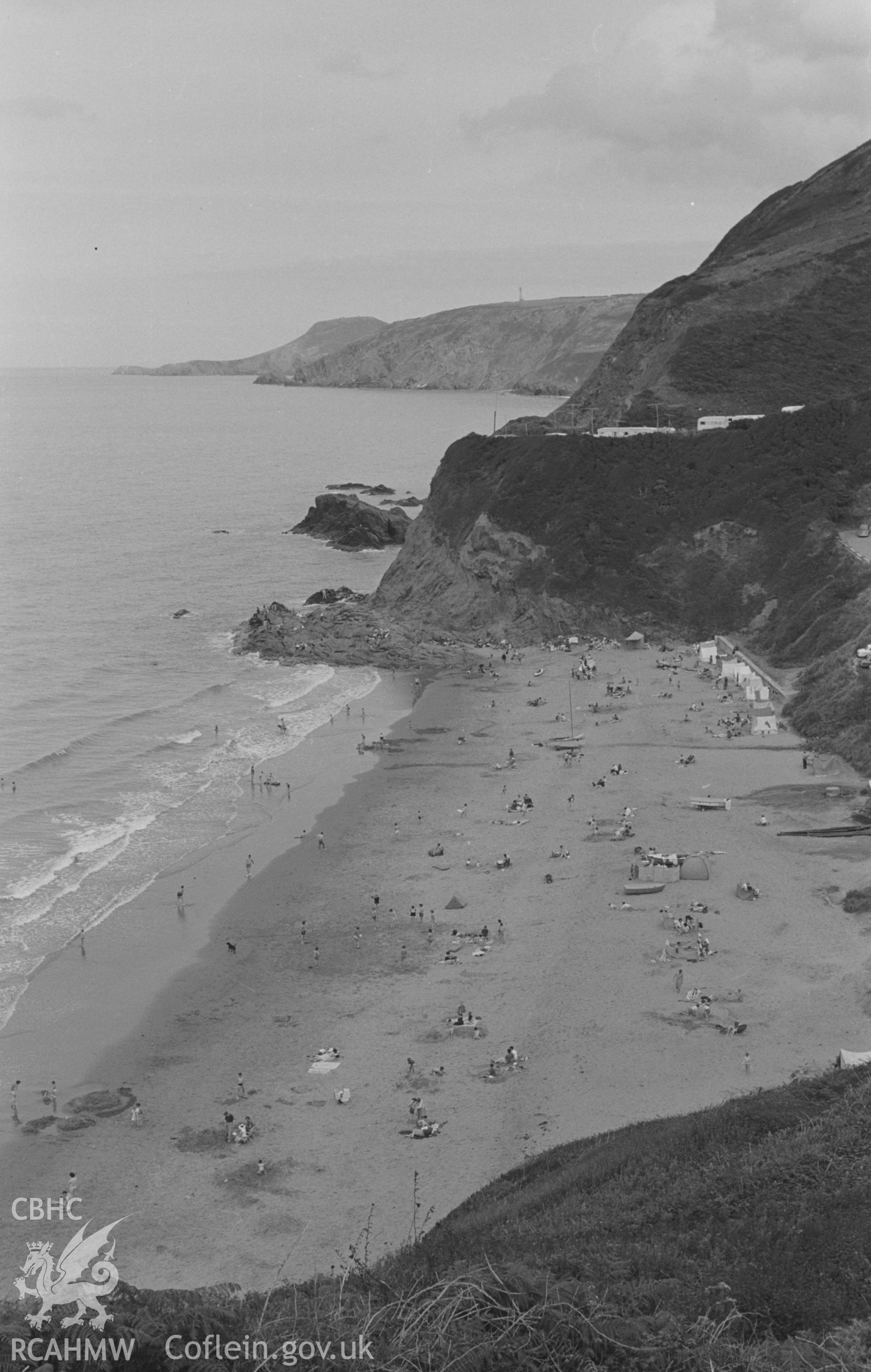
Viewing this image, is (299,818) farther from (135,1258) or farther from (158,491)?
(158,491)

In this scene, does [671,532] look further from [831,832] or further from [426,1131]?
[426,1131]

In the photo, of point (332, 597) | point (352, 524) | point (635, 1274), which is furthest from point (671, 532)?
point (635, 1274)

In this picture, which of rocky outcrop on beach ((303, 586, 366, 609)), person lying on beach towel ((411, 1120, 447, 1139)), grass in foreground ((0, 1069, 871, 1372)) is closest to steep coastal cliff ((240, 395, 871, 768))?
rocky outcrop on beach ((303, 586, 366, 609))

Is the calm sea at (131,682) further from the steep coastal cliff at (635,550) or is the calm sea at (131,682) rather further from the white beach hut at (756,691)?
the white beach hut at (756,691)

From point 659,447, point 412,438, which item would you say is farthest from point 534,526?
point 412,438

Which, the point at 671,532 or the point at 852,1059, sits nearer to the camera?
the point at 852,1059

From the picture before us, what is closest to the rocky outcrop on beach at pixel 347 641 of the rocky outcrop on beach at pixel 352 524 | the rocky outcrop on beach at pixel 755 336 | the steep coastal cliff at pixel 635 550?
the steep coastal cliff at pixel 635 550
